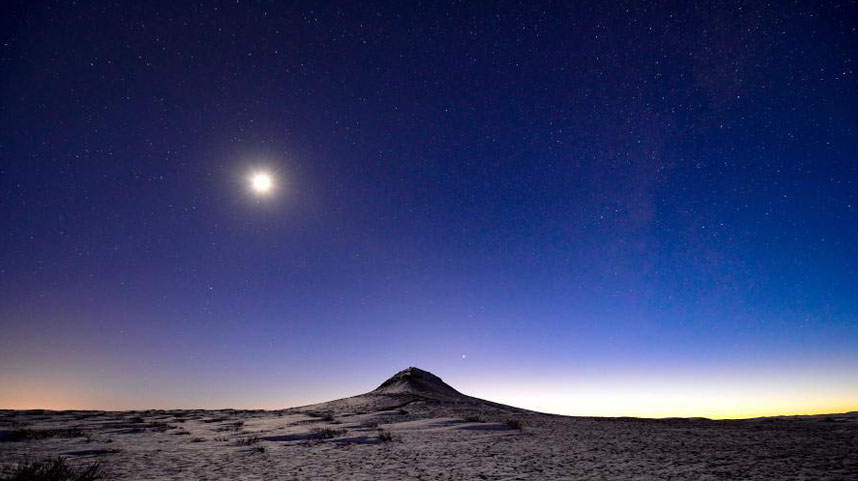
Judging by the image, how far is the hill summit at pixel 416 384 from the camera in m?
36.9

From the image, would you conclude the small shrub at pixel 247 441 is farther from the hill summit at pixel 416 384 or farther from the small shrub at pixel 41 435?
the hill summit at pixel 416 384

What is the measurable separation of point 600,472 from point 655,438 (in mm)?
5672

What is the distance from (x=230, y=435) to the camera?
14984 millimetres

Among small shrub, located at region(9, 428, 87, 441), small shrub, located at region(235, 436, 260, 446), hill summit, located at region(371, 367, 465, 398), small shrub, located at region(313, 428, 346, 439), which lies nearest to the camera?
small shrub, located at region(235, 436, 260, 446)

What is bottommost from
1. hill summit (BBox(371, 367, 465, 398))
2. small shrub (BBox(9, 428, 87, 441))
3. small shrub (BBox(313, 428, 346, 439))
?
small shrub (BBox(313, 428, 346, 439))

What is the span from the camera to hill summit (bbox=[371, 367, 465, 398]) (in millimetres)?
36875

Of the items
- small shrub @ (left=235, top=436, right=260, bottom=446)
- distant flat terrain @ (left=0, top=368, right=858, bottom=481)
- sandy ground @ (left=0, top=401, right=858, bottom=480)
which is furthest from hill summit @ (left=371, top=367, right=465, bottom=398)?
sandy ground @ (left=0, top=401, right=858, bottom=480)

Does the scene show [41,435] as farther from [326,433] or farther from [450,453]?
[450,453]

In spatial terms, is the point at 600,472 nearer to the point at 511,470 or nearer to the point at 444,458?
the point at 511,470

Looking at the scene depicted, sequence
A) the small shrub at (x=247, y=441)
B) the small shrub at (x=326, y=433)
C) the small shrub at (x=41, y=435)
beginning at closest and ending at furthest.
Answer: the small shrub at (x=247, y=441) → the small shrub at (x=326, y=433) → the small shrub at (x=41, y=435)

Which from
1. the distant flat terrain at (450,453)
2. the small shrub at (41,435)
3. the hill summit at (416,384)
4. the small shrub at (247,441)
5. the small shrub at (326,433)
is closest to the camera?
the distant flat terrain at (450,453)

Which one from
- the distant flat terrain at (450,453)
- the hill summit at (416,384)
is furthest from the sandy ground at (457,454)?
the hill summit at (416,384)

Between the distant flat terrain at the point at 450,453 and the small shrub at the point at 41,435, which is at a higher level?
the small shrub at the point at 41,435

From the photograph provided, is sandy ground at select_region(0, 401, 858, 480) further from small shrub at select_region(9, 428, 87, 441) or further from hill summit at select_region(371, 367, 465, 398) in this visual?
hill summit at select_region(371, 367, 465, 398)
